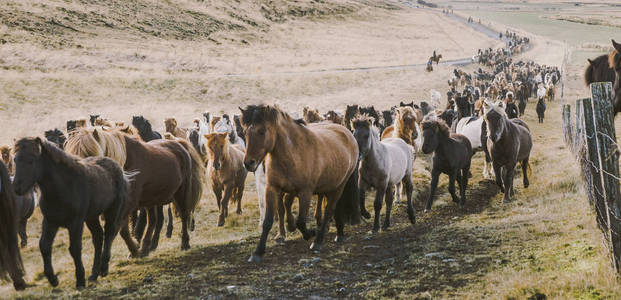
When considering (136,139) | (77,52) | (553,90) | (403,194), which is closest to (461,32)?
(553,90)

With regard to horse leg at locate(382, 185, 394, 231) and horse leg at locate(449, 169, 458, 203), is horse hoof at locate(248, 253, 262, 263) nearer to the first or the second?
horse leg at locate(382, 185, 394, 231)

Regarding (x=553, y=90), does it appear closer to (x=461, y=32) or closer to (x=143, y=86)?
(x=143, y=86)

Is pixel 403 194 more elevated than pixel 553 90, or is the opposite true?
pixel 553 90

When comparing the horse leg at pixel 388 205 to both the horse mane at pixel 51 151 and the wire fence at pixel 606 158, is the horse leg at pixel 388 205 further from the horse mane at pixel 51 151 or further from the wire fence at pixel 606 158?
A: the horse mane at pixel 51 151

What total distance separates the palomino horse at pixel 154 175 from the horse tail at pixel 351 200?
268 centimetres

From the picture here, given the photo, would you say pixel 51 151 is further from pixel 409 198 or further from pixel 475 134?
pixel 475 134

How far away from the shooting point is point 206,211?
544 inches

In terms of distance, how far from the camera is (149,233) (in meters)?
9.20

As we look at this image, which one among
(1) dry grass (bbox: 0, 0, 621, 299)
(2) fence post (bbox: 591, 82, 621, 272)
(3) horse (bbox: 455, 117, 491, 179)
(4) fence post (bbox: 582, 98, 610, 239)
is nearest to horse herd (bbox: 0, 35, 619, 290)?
(1) dry grass (bbox: 0, 0, 621, 299)

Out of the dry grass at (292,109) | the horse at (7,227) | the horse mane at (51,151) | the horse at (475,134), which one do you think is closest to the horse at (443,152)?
the dry grass at (292,109)

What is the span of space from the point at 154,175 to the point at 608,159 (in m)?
6.37

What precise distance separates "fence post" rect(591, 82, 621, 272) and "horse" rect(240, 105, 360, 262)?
3.68 m

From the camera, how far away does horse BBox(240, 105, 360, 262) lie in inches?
286

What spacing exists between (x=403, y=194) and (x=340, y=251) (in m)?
7.12
